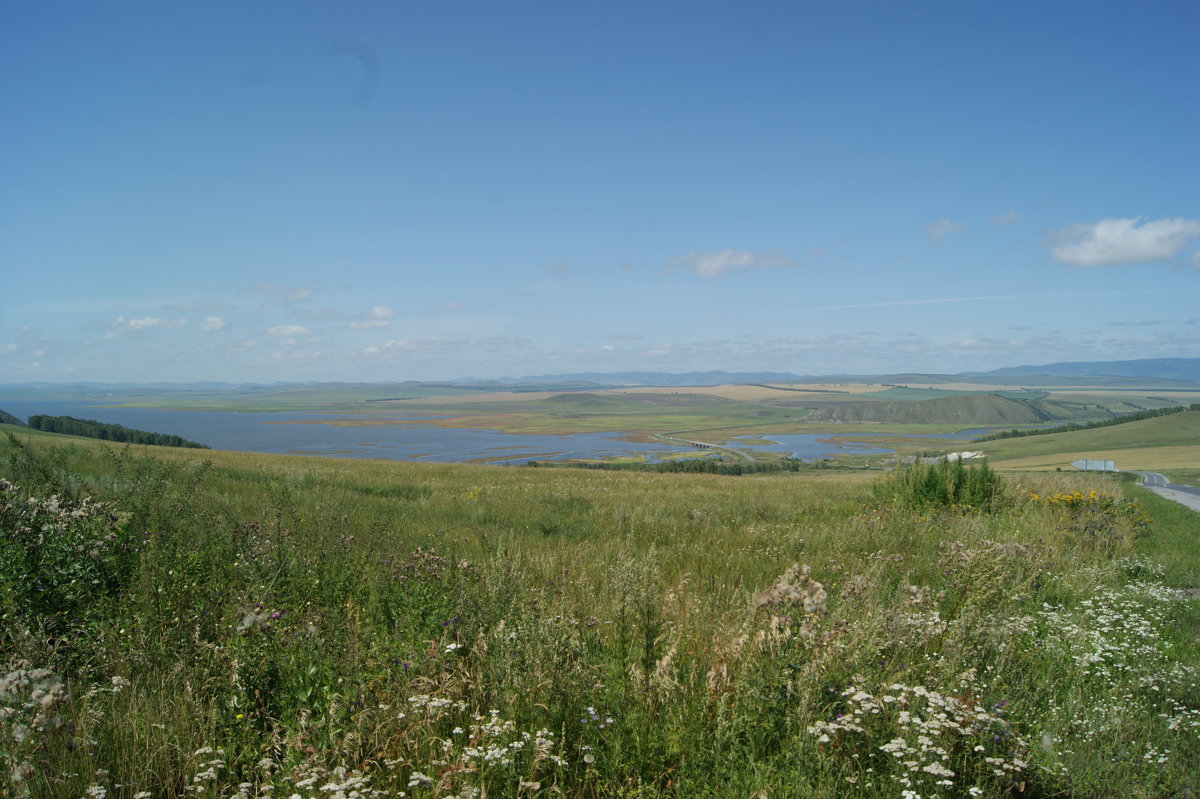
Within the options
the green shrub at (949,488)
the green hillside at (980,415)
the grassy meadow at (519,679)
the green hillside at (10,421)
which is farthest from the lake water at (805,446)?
the grassy meadow at (519,679)

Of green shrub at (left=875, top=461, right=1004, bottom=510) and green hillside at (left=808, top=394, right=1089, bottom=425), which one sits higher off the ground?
green shrub at (left=875, top=461, right=1004, bottom=510)

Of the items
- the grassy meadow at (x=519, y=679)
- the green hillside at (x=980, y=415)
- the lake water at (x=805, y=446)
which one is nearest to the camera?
the grassy meadow at (x=519, y=679)

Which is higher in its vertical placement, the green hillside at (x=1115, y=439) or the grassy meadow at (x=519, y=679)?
the grassy meadow at (x=519, y=679)

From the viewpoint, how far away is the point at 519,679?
351 centimetres

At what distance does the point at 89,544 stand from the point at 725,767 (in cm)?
509

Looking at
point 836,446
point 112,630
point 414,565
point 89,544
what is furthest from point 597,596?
point 836,446

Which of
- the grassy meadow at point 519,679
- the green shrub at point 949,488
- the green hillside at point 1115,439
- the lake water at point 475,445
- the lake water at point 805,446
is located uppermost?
the grassy meadow at point 519,679

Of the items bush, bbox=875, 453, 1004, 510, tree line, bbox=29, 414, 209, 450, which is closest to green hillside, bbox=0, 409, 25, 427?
tree line, bbox=29, 414, 209, 450

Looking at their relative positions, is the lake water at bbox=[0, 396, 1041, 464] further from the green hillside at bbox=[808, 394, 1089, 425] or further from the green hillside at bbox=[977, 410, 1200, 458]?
the green hillside at bbox=[808, 394, 1089, 425]

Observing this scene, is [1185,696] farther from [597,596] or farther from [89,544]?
[89,544]

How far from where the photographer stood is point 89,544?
494cm

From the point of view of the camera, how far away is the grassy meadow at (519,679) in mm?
2967

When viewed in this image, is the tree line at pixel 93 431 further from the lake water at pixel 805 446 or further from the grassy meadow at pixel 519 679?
the lake water at pixel 805 446

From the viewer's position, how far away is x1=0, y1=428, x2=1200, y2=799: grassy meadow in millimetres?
2967
